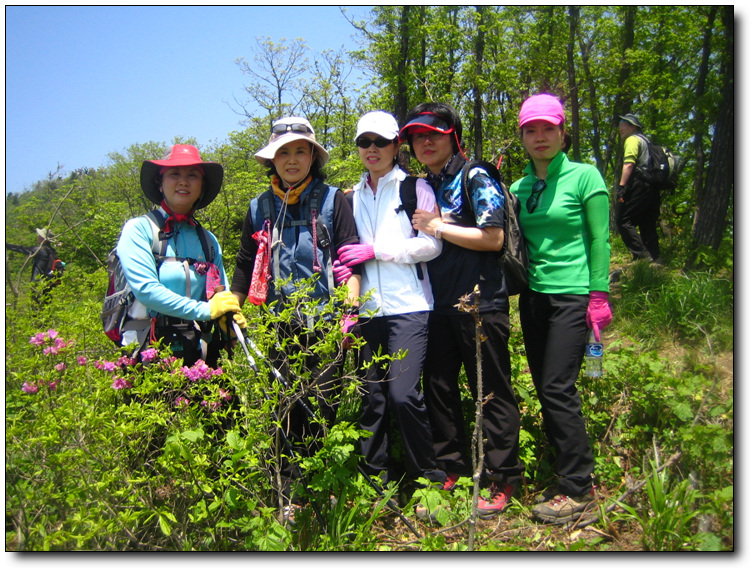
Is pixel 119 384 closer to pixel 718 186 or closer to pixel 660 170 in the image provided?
pixel 718 186

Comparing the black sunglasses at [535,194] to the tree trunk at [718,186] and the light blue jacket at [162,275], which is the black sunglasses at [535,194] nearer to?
the light blue jacket at [162,275]

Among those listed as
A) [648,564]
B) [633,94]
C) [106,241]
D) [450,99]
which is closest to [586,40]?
[633,94]

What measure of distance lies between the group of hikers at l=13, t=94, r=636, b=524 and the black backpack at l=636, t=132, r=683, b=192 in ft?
15.4

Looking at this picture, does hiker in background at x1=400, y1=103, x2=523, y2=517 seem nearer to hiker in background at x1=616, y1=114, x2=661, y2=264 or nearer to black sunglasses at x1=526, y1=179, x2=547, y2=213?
black sunglasses at x1=526, y1=179, x2=547, y2=213

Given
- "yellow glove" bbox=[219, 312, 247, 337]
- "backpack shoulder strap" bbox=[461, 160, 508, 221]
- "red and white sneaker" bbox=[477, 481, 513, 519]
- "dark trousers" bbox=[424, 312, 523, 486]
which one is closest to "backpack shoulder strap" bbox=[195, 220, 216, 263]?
"yellow glove" bbox=[219, 312, 247, 337]

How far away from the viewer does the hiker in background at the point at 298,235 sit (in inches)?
110

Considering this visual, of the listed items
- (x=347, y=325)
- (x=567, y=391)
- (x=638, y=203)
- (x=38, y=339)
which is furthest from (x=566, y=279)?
(x=638, y=203)

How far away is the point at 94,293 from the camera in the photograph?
5.66 m

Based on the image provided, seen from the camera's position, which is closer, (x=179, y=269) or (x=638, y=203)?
(x=179, y=269)

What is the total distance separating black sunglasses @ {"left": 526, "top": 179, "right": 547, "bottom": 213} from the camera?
9.29 ft

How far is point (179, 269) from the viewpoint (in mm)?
2842

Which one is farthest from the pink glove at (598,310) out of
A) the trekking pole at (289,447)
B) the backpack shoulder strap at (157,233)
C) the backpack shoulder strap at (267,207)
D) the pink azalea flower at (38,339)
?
the pink azalea flower at (38,339)

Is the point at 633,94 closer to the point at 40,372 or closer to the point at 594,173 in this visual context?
the point at 594,173

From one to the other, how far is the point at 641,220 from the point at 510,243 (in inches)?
205
